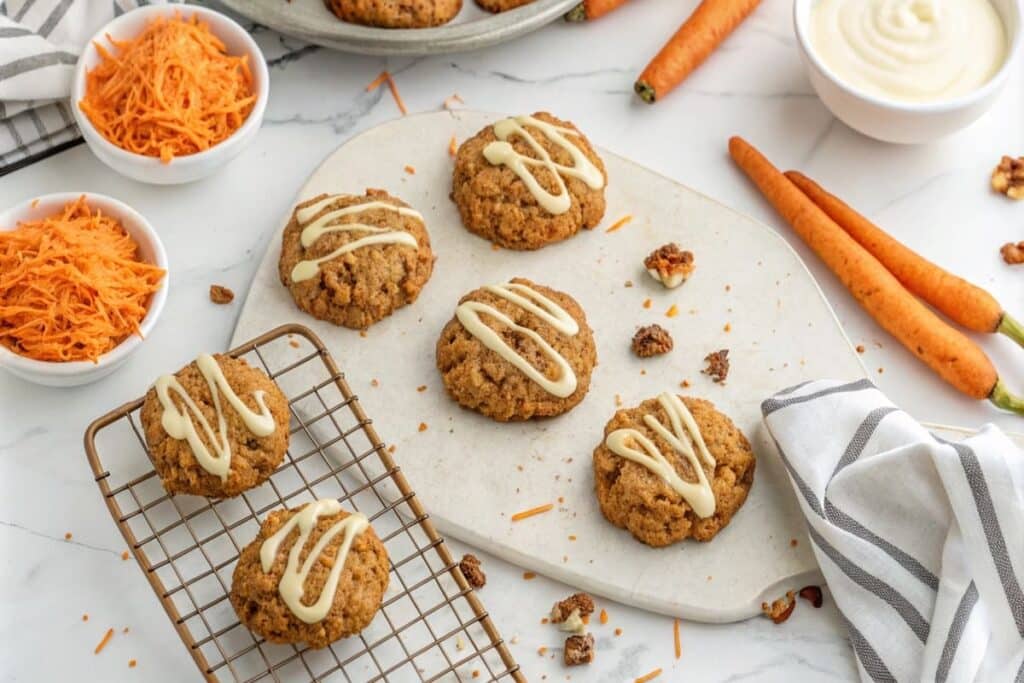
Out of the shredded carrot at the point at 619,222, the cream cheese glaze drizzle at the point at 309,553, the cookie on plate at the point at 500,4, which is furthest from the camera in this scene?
the cookie on plate at the point at 500,4

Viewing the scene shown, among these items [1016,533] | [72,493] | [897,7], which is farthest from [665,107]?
[72,493]

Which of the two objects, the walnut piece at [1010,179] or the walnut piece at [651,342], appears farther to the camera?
the walnut piece at [1010,179]

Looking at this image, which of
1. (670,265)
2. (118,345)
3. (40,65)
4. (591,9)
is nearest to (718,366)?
(670,265)

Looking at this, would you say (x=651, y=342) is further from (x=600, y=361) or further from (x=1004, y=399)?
(x=1004, y=399)

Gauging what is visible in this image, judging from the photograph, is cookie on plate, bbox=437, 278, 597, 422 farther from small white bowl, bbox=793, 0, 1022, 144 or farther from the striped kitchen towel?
small white bowl, bbox=793, 0, 1022, 144

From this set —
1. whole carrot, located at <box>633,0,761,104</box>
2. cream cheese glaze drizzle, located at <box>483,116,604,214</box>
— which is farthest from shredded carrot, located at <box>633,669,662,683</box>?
whole carrot, located at <box>633,0,761,104</box>

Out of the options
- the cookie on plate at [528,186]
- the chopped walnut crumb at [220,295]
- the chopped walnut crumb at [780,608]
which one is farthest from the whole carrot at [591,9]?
the chopped walnut crumb at [780,608]

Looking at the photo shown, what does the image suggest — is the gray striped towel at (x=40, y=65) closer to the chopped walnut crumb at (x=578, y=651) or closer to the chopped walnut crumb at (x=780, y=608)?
the chopped walnut crumb at (x=578, y=651)
